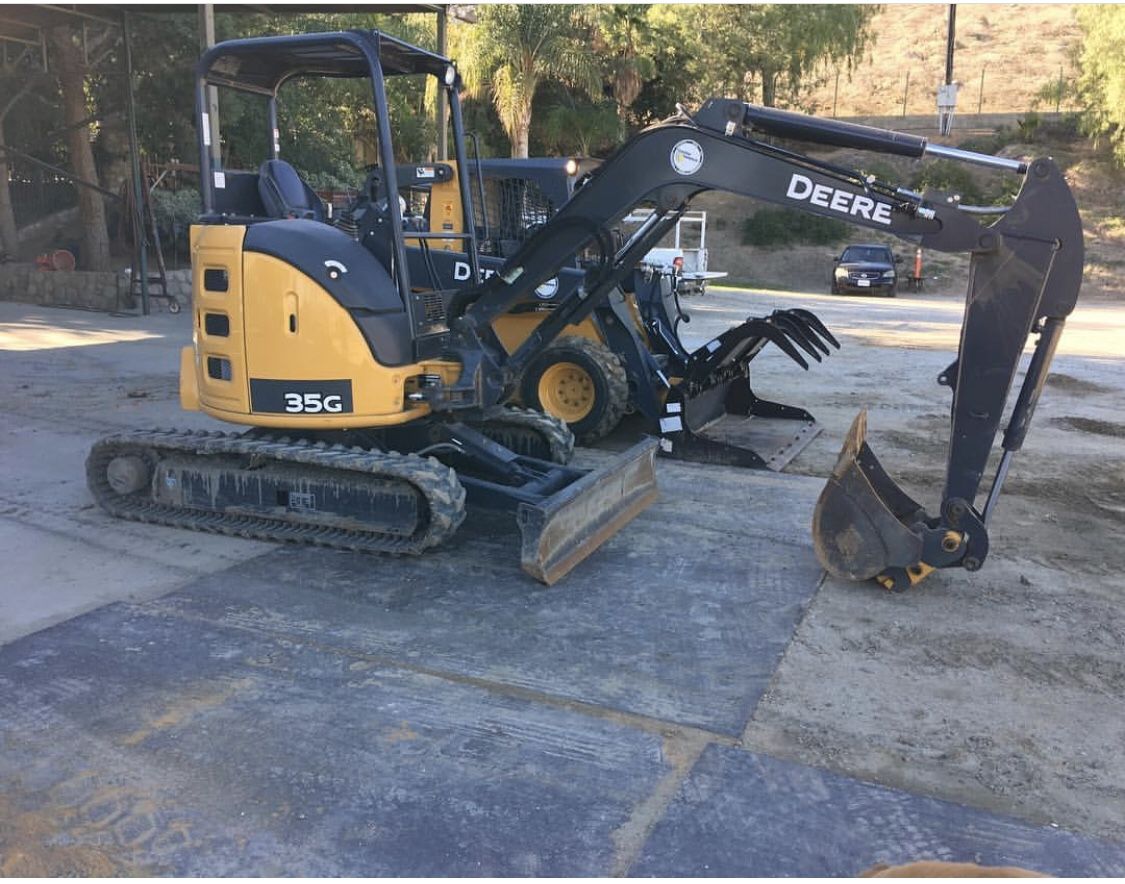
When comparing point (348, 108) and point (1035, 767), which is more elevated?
point (348, 108)

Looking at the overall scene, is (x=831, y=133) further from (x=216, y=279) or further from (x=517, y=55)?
(x=517, y=55)

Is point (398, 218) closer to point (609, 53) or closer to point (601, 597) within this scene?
point (601, 597)

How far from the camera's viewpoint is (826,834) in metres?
3.09

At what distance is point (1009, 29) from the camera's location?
89.9 metres

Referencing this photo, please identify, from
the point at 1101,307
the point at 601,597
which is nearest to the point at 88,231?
the point at 601,597

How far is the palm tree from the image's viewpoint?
2580 centimetres

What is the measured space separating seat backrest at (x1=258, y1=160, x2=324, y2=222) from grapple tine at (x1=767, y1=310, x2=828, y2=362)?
14.4ft

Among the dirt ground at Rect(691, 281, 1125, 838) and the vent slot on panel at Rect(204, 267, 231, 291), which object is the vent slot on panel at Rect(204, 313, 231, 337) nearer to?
the vent slot on panel at Rect(204, 267, 231, 291)

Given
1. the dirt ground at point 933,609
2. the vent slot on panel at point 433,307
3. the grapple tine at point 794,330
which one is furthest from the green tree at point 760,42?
the vent slot on panel at point 433,307

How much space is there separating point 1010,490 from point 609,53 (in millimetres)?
30059

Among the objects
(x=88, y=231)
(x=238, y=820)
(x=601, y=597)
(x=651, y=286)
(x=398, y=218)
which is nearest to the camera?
(x=238, y=820)

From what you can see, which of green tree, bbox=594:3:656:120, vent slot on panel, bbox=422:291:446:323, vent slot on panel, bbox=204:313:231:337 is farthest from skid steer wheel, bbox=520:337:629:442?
green tree, bbox=594:3:656:120

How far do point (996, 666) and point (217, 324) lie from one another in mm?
4803

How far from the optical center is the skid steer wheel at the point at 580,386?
27.2 ft
